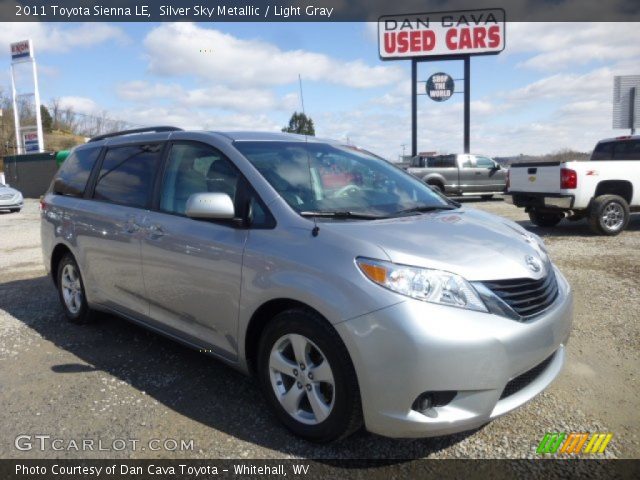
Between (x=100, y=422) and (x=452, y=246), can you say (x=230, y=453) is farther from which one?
(x=452, y=246)

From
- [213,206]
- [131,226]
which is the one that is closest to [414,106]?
[131,226]

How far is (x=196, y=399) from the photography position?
3.32 metres

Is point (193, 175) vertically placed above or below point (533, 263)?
above

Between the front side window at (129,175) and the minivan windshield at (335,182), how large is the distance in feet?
3.08

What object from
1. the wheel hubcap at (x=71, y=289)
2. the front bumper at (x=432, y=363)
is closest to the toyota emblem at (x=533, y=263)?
the front bumper at (x=432, y=363)

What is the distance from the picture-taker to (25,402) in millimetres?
3352

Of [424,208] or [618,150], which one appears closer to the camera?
[424,208]

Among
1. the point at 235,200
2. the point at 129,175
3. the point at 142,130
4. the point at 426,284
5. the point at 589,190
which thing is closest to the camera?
the point at 426,284

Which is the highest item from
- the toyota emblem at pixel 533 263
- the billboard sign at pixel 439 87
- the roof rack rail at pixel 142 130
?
the billboard sign at pixel 439 87

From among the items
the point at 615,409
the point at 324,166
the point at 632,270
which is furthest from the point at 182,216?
the point at 632,270

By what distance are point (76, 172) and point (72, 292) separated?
3.82ft

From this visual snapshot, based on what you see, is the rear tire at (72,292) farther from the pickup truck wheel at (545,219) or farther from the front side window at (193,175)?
the pickup truck wheel at (545,219)

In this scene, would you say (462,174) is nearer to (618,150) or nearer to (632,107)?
(632,107)

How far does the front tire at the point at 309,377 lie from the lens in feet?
8.27
